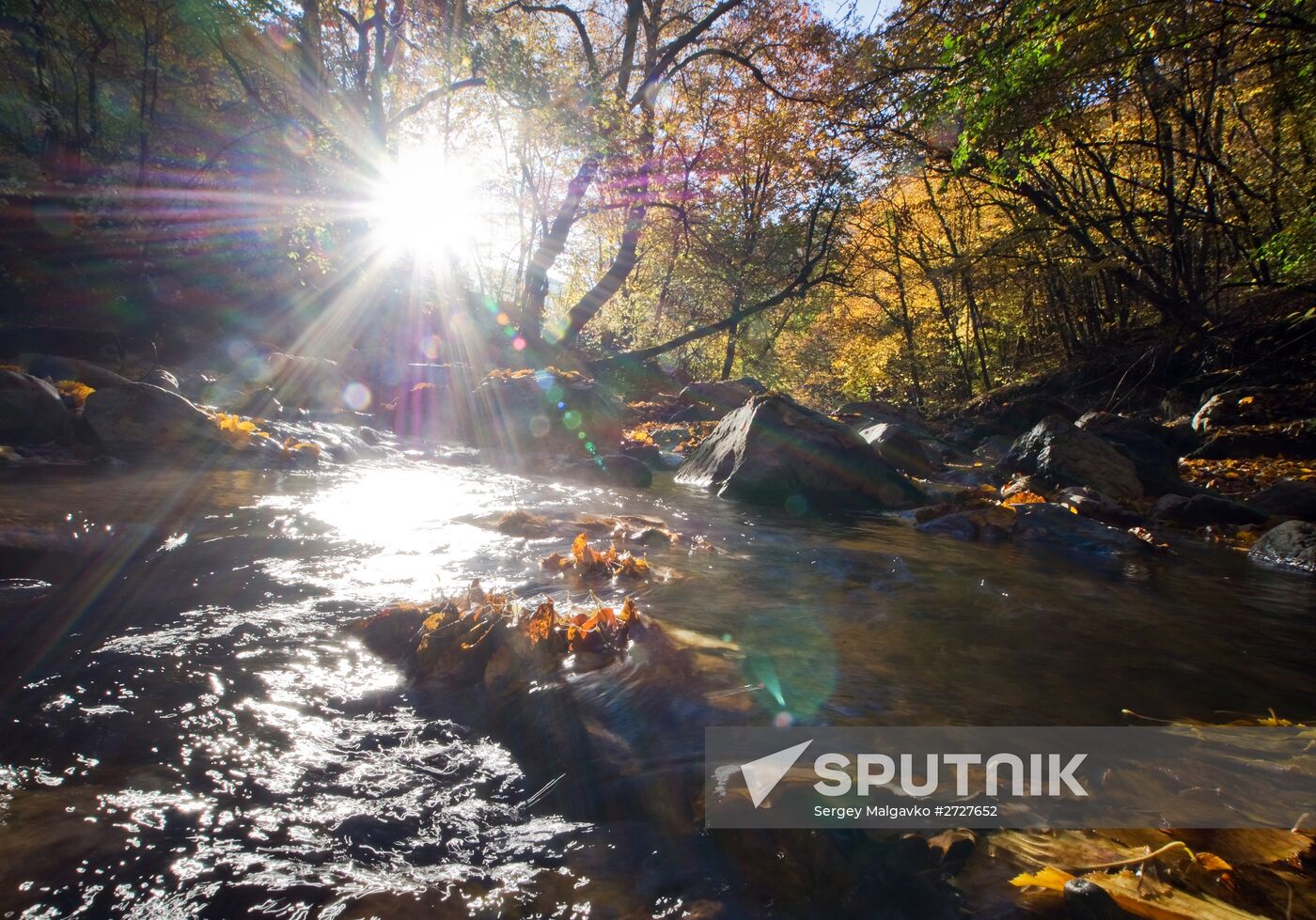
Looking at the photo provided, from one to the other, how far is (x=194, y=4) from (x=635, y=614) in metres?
16.2

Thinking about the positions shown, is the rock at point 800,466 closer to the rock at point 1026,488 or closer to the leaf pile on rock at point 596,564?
the rock at point 1026,488

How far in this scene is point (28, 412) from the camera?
7227mm

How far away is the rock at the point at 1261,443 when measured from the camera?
1032 centimetres

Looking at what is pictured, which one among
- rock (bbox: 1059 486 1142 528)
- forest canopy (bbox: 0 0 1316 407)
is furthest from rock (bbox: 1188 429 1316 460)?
rock (bbox: 1059 486 1142 528)

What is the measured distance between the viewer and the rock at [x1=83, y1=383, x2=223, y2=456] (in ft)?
23.7

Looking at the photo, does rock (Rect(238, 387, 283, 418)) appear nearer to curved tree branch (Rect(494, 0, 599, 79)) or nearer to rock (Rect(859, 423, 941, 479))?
rock (Rect(859, 423, 941, 479))

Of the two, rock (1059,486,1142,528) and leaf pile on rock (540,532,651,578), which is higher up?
rock (1059,486,1142,528)

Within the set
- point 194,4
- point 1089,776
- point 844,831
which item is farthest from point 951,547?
point 194,4

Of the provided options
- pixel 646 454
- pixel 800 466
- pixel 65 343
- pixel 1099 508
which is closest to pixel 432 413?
pixel 646 454

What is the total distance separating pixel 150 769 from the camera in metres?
1.74

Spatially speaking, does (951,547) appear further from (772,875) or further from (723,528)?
(772,875)

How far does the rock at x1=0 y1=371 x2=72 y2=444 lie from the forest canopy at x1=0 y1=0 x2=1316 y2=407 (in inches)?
260

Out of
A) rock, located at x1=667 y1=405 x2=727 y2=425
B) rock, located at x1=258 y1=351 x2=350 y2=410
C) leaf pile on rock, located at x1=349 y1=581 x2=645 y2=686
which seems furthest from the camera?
rock, located at x1=667 y1=405 x2=727 y2=425

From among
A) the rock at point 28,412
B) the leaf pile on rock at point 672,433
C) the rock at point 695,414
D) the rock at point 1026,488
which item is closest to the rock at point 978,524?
the rock at point 1026,488
